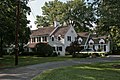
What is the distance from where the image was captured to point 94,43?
236 feet

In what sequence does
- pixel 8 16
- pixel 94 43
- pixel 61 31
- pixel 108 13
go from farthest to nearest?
pixel 94 43, pixel 61 31, pixel 8 16, pixel 108 13

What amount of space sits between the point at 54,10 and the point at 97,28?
61.9 m

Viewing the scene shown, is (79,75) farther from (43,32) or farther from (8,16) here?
(43,32)

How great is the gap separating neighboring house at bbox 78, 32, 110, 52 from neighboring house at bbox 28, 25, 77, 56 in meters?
8.81

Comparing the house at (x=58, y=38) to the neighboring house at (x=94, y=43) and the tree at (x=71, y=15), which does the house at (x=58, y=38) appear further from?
the tree at (x=71, y=15)

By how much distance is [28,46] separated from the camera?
66500mm

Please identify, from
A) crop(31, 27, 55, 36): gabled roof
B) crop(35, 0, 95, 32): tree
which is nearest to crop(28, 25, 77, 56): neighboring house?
crop(31, 27, 55, 36): gabled roof

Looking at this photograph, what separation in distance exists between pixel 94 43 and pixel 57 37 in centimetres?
1362

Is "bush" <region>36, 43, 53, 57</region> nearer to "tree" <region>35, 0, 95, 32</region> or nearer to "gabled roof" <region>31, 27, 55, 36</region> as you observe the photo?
"gabled roof" <region>31, 27, 55, 36</region>

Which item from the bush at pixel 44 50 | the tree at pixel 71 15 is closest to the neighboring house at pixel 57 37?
the bush at pixel 44 50

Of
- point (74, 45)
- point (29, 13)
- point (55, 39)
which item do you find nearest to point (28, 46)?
point (55, 39)

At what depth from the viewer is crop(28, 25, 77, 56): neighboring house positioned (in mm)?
62031

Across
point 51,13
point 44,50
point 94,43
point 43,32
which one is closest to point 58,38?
point 43,32

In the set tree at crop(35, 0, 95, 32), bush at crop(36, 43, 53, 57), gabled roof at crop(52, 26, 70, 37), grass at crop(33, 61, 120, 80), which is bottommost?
grass at crop(33, 61, 120, 80)
